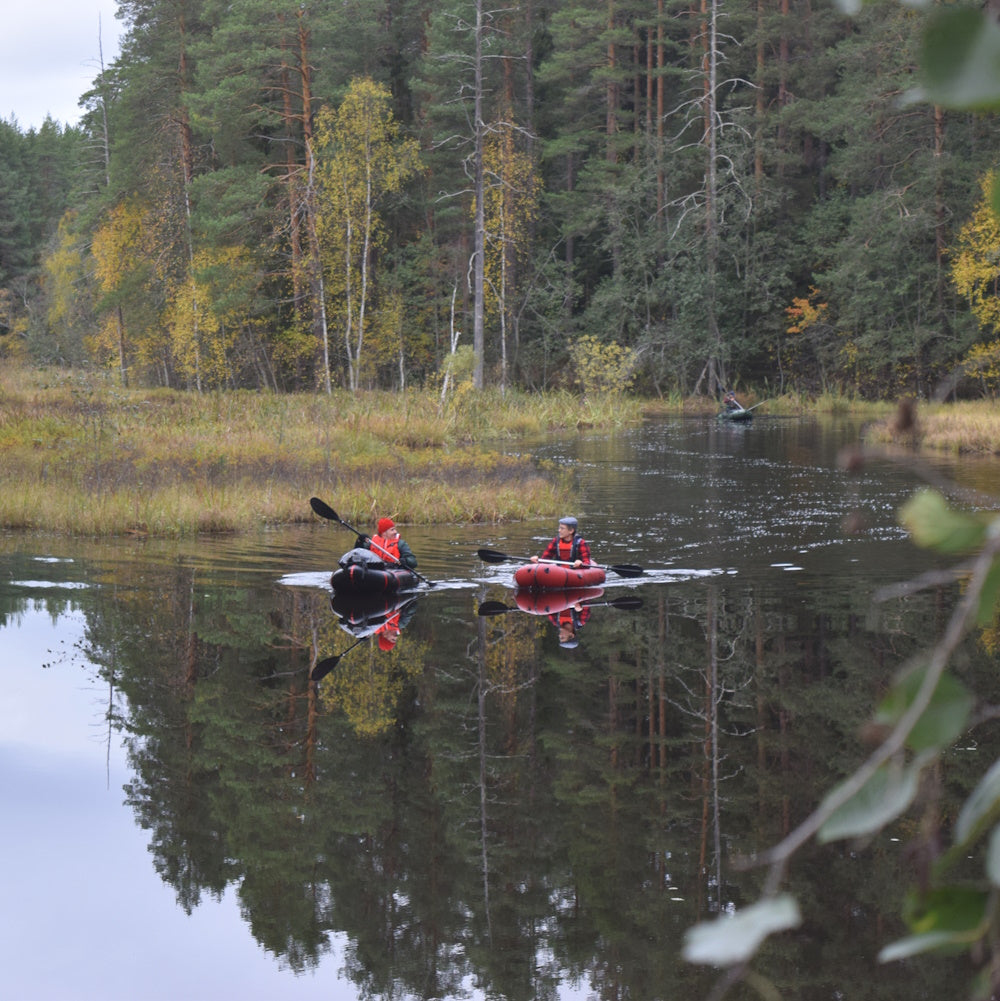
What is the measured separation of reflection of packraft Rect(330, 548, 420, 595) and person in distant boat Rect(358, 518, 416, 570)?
148 mm

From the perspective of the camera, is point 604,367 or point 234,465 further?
point 604,367

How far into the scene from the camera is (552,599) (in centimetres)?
1391

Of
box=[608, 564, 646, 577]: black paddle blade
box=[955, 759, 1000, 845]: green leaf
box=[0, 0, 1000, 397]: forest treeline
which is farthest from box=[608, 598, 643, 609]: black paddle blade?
box=[0, 0, 1000, 397]: forest treeline

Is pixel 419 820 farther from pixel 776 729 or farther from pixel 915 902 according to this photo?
pixel 915 902

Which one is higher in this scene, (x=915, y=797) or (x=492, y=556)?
(x=915, y=797)

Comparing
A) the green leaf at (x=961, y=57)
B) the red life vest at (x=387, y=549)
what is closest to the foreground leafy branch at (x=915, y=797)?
the green leaf at (x=961, y=57)

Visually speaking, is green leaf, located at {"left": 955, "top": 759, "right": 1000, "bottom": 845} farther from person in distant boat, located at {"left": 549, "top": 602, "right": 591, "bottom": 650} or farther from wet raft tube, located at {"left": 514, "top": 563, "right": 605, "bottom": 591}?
wet raft tube, located at {"left": 514, "top": 563, "right": 605, "bottom": 591}

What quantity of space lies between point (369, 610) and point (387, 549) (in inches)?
30.3

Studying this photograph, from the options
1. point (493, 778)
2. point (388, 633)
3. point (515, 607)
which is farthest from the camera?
point (515, 607)

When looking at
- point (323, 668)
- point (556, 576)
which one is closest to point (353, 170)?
point (556, 576)

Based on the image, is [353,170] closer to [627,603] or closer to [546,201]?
[546,201]

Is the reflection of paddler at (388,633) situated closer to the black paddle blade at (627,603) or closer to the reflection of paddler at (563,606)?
the reflection of paddler at (563,606)

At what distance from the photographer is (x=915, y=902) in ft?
2.12

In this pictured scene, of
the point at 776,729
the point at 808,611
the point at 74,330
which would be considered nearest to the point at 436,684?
the point at 776,729
